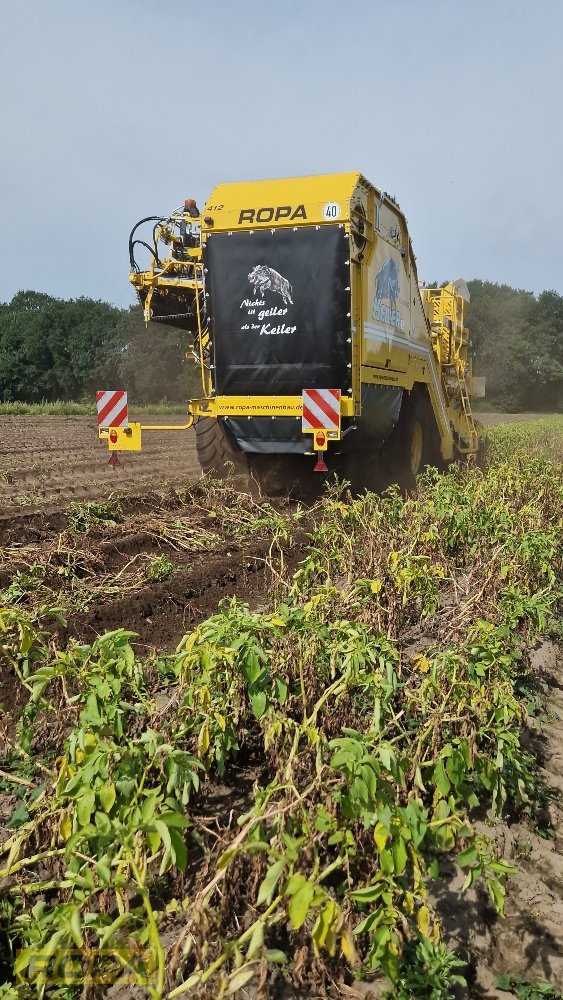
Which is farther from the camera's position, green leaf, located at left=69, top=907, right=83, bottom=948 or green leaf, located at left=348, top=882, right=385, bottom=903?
green leaf, located at left=348, top=882, right=385, bottom=903

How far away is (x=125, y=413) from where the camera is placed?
7016mm

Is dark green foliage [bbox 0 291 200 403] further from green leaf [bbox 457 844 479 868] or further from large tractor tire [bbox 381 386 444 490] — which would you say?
green leaf [bbox 457 844 479 868]

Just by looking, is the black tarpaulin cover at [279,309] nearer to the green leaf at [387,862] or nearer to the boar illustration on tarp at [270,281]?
the boar illustration on tarp at [270,281]

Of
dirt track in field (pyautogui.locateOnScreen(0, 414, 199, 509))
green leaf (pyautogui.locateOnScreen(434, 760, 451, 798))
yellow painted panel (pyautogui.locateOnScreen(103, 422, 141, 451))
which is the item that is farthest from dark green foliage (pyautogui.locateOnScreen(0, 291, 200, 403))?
green leaf (pyautogui.locateOnScreen(434, 760, 451, 798))

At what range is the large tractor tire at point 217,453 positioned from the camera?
24.8ft

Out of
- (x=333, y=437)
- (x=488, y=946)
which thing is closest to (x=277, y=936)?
(x=488, y=946)

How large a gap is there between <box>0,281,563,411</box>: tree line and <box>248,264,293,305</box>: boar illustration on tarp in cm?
3823

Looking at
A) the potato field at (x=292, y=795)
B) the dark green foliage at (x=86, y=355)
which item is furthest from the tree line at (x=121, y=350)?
the potato field at (x=292, y=795)

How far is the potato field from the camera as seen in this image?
160 centimetres

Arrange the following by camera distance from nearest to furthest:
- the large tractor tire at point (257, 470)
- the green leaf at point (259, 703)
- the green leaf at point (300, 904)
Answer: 1. the green leaf at point (300, 904)
2. the green leaf at point (259, 703)
3. the large tractor tire at point (257, 470)

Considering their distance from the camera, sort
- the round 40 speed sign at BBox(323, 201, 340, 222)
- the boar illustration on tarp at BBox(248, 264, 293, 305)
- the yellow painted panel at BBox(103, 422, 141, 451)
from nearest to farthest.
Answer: the round 40 speed sign at BBox(323, 201, 340, 222) < the boar illustration on tarp at BBox(248, 264, 293, 305) < the yellow painted panel at BBox(103, 422, 141, 451)

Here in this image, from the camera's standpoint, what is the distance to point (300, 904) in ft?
4.44

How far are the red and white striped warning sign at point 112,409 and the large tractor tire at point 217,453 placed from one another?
0.87 metres

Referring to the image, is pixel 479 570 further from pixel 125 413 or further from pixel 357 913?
pixel 125 413
